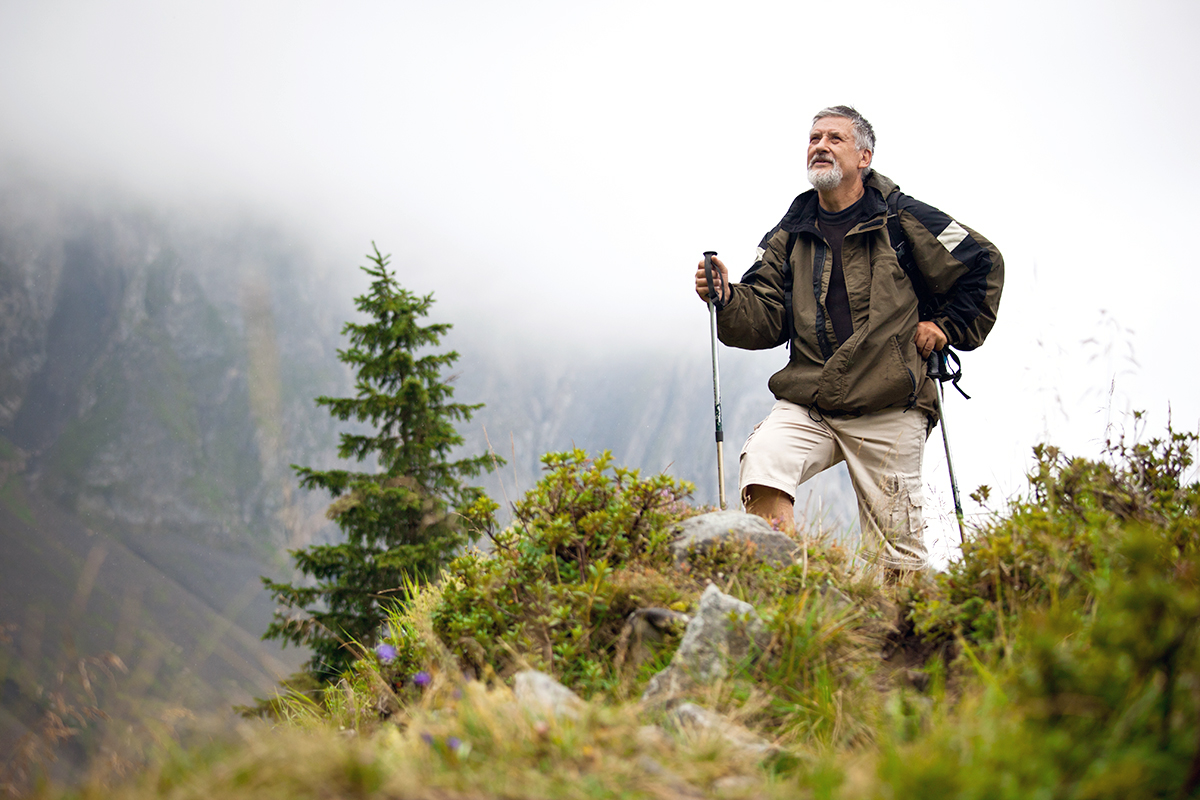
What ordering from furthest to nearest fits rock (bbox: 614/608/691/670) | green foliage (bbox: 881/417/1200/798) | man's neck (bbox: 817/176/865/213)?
1. man's neck (bbox: 817/176/865/213)
2. rock (bbox: 614/608/691/670)
3. green foliage (bbox: 881/417/1200/798)

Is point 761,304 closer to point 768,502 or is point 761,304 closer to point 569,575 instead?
point 768,502

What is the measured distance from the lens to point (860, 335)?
15.4 ft

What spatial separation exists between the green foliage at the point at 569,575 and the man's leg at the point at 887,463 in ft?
5.68

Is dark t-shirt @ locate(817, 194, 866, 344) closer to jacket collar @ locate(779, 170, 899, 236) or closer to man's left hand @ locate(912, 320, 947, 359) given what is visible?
jacket collar @ locate(779, 170, 899, 236)

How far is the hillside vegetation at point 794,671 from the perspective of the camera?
146 cm

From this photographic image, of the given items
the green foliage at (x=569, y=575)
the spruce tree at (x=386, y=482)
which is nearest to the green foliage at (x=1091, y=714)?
the green foliage at (x=569, y=575)

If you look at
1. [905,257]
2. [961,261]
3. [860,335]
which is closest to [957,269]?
[961,261]

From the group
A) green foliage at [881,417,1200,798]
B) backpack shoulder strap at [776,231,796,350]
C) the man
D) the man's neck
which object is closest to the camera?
green foliage at [881,417,1200,798]

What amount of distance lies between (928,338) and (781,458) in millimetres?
1439

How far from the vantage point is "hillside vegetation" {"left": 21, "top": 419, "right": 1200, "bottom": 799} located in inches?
57.6

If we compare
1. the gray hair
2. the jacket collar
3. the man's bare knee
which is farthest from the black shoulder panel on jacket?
the man's bare knee

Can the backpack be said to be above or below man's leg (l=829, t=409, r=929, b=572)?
above

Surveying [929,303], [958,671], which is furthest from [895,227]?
[958,671]

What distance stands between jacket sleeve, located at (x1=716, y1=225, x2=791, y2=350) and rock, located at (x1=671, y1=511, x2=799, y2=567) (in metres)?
1.79
